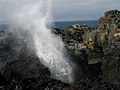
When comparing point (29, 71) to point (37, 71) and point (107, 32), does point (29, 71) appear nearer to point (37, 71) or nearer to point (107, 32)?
point (37, 71)

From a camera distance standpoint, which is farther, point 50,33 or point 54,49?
point 50,33

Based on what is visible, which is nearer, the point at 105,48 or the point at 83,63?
the point at 105,48

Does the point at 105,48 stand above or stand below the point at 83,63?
above

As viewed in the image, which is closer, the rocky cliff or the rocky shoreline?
the rocky shoreline

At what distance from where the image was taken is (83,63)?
40.7 meters

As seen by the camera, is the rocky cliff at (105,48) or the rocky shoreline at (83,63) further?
the rocky cliff at (105,48)

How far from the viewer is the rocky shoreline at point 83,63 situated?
33031mm

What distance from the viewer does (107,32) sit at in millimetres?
42719

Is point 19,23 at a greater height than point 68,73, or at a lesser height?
greater

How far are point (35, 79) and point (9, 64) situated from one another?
388 cm

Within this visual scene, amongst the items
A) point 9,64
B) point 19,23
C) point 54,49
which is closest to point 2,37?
point 19,23

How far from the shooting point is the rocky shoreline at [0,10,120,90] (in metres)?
33.0

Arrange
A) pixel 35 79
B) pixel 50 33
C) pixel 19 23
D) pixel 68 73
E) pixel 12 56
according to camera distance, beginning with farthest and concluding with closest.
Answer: pixel 19 23, pixel 50 33, pixel 12 56, pixel 68 73, pixel 35 79

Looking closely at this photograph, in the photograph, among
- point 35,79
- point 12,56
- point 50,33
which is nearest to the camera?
point 35,79
